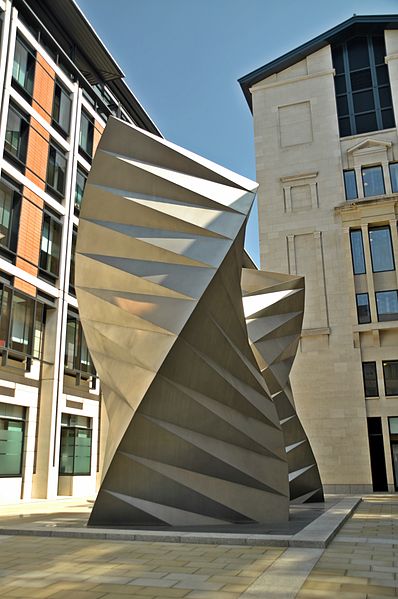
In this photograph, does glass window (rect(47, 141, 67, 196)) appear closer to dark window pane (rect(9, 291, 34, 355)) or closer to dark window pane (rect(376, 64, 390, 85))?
dark window pane (rect(9, 291, 34, 355))

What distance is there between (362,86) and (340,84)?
1.52m

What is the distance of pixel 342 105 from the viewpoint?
3675cm

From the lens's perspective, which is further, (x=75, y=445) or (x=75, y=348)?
(x=75, y=348)

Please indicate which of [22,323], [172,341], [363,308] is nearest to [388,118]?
[363,308]

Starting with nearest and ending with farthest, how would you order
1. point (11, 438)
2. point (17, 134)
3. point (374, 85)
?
point (11, 438) < point (17, 134) < point (374, 85)

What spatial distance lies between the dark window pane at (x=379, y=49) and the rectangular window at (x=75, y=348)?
89.0 ft

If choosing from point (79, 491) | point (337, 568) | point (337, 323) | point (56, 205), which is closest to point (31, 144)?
point (56, 205)

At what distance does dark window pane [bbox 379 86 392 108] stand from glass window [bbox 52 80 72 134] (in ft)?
68.0

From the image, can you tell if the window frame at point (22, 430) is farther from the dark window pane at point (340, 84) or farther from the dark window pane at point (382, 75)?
the dark window pane at point (382, 75)

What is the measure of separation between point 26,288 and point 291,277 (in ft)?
42.0

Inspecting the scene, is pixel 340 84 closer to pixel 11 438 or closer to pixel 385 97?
pixel 385 97

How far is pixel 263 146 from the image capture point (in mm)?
37562

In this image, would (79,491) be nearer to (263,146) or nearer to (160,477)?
(160,477)

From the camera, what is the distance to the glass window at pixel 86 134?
3259cm
